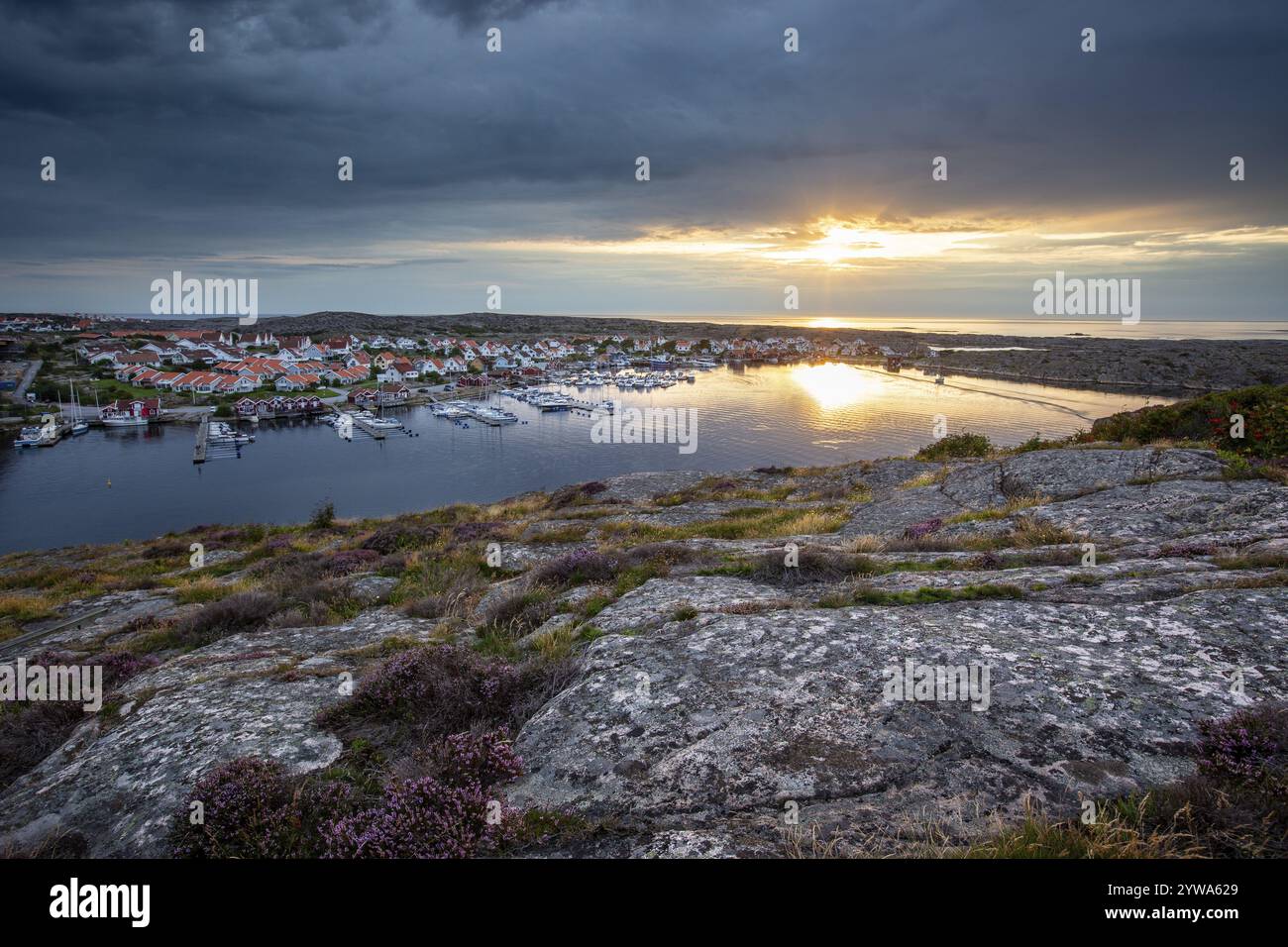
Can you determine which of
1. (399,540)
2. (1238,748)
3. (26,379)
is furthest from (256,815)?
(26,379)

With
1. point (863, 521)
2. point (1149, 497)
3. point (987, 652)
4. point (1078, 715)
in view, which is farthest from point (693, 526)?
point (1078, 715)

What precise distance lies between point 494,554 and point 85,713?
8.24 m

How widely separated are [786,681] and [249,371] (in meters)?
147

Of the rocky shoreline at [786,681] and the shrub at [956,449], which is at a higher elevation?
the shrub at [956,449]

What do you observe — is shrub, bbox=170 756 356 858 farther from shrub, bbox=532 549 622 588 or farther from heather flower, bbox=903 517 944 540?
heather flower, bbox=903 517 944 540

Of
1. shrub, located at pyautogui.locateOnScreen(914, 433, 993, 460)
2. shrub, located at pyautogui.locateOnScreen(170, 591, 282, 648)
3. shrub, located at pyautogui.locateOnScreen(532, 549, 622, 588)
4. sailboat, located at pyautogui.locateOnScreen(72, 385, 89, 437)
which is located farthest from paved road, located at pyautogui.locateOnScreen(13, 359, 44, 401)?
shrub, located at pyautogui.locateOnScreen(914, 433, 993, 460)

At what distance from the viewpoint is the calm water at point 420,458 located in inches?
2318

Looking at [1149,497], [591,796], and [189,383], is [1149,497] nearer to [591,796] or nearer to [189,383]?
[591,796]

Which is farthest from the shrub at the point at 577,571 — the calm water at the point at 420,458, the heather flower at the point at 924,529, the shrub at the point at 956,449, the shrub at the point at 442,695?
the calm water at the point at 420,458

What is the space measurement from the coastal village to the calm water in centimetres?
1224

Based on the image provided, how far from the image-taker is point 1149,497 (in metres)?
12.2

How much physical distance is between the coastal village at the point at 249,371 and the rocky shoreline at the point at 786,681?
4398 inches

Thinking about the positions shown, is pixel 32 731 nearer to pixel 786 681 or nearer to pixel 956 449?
pixel 786 681

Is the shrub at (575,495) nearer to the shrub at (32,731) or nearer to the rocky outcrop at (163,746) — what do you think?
the rocky outcrop at (163,746)
